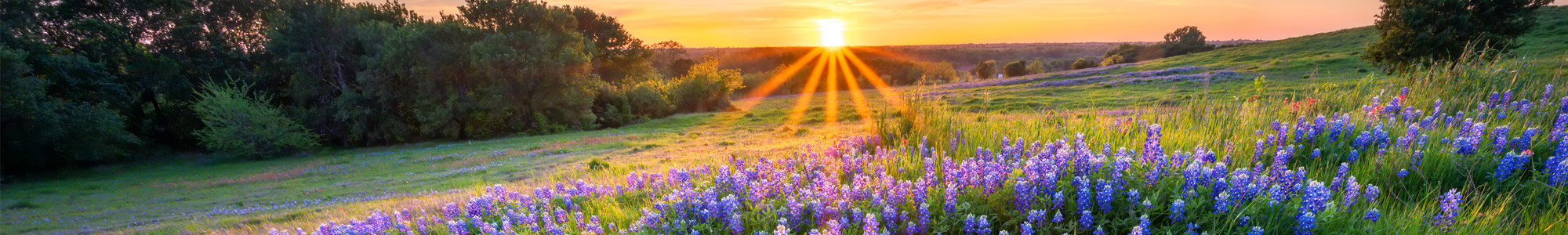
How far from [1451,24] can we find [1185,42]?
57.3 metres

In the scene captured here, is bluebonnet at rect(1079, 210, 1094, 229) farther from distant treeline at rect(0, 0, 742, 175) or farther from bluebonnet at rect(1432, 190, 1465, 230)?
distant treeline at rect(0, 0, 742, 175)

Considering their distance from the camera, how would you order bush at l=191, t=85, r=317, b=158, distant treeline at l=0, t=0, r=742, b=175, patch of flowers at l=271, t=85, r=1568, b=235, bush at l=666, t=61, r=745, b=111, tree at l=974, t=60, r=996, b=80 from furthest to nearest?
tree at l=974, t=60, r=996, b=80
bush at l=666, t=61, r=745, b=111
distant treeline at l=0, t=0, r=742, b=175
bush at l=191, t=85, r=317, b=158
patch of flowers at l=271, t=85, r=1568, b=235

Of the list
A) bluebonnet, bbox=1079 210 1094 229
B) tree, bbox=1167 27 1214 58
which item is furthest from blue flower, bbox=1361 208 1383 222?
tree, bbox=1167 27 1214 58

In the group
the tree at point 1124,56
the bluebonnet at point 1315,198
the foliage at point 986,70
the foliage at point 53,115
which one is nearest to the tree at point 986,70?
the foliage at point 986,70

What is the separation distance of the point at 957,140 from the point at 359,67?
36.4 m

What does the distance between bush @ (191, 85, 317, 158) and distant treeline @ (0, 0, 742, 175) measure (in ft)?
0.23

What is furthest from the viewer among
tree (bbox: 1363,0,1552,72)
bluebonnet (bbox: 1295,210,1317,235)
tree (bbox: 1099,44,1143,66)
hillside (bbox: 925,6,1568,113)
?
tree (bbox: 1099,44,1143,66)

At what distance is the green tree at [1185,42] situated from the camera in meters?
73.7

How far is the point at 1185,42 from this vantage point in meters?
75.8

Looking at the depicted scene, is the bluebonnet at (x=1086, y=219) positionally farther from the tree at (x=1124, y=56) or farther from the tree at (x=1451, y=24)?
the tree at (x=1124, y=56)

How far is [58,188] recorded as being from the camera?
2144cm

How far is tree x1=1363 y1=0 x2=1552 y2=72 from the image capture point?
2370cm

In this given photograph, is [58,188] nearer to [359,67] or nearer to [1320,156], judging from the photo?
[359,67]

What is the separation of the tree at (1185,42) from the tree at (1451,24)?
163 ft
